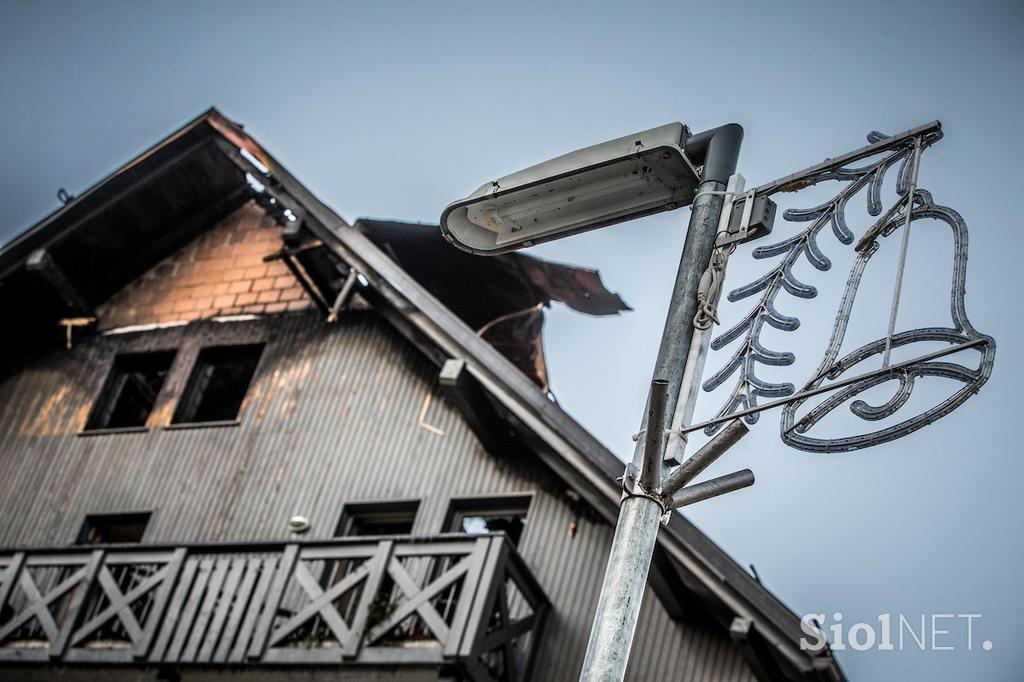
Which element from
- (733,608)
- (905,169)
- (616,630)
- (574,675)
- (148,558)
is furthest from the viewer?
(148,558)

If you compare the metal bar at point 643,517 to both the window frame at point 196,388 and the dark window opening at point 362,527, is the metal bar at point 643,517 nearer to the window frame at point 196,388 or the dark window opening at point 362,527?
the dark window opening at point 362,527

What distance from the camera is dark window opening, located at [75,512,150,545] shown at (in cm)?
1859

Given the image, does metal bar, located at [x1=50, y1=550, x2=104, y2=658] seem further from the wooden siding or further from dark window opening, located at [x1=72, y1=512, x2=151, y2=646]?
the wooden siding

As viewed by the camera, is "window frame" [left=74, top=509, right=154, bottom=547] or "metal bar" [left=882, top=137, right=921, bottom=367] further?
"window frame" [left=74, top=509, right=154, bottom=547]

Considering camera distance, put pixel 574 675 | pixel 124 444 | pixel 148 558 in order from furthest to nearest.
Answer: pixel 124 444
pixel 148 558
pixel 574 675

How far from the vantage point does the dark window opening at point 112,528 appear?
1859 centimetres

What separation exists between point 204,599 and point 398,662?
307 cm

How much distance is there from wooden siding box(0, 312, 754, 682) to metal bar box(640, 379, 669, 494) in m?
9.36

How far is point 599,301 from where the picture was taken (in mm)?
19484

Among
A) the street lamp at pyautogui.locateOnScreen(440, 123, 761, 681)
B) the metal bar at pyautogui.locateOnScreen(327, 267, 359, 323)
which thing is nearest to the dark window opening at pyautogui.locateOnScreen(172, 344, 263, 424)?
the metal bar at pyautogui.locateOnScreen(327, 267, 359, 323)

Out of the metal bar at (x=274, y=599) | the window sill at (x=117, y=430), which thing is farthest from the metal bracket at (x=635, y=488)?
the window sill at (x=117, y=430)

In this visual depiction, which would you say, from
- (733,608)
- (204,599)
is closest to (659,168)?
(733,608)

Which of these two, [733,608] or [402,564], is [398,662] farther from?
[733,608]

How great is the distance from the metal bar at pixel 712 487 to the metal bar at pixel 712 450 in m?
0.14
